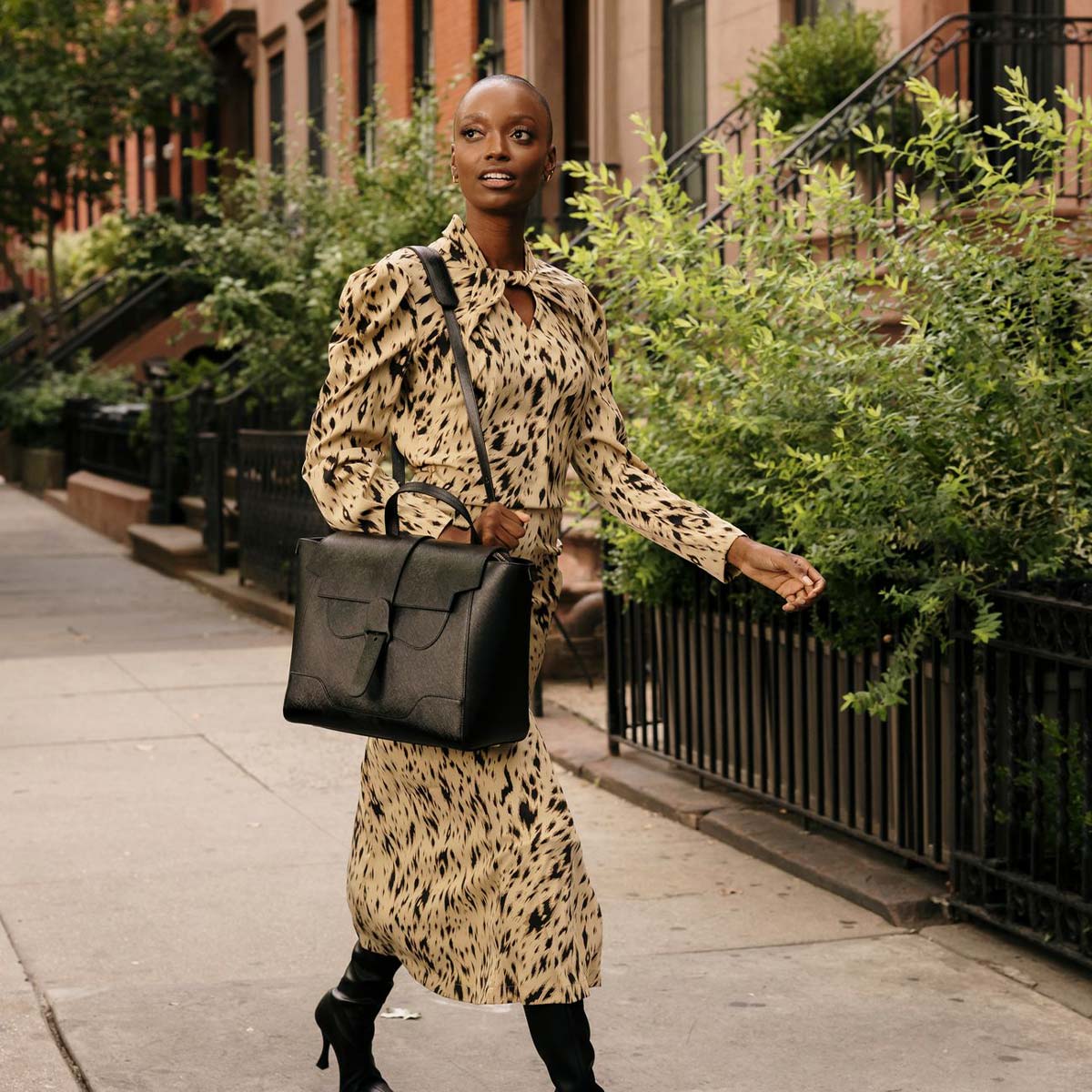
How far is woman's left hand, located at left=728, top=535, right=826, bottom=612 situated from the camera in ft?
11.6

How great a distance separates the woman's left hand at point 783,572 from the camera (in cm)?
354

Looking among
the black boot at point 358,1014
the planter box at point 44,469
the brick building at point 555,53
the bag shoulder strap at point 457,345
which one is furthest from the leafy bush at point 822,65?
the planter box at point 44,469

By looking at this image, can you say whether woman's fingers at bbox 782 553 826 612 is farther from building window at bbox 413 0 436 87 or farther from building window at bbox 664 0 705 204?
building window at bbox 413 0 436 87

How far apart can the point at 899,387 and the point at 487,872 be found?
7.43ft

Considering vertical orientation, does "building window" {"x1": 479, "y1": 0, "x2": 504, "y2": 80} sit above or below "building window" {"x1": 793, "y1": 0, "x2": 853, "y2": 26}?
above

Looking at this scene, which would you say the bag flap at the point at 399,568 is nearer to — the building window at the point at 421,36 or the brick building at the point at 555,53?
the brick building at the point at 555,53

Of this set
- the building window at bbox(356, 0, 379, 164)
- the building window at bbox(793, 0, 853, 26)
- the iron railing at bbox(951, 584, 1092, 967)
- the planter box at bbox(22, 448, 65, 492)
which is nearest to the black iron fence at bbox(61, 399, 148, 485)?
the planter box at bbox(22, 448, 65, 492)

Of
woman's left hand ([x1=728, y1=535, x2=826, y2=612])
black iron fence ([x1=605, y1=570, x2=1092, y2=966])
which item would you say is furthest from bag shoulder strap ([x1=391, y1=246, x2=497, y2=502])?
black iron fence ([x1=605, y1=570, x2=1092, y2=966])

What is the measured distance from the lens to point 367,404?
12.0 feet

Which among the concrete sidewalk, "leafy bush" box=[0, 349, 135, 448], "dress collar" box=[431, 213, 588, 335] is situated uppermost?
"leafy bush" box=[0, 349, 135, 448]

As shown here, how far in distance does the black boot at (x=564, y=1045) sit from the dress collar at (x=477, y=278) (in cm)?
133

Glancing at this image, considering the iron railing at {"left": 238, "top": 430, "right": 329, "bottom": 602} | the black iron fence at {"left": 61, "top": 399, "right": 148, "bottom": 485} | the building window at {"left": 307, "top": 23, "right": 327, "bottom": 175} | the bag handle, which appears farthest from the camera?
the building window at {"left": 307, "top": 23, "right": 327, "bottom": 175}

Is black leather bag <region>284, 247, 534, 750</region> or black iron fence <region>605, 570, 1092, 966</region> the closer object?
black leather bag <region>284, 247, 534, 750</region>

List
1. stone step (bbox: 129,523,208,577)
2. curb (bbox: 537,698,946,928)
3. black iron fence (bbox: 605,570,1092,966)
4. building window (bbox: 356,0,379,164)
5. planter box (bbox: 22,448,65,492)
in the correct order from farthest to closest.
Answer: planter box (bbox: 22,448,65,492) < building window (bbox: 356,0,379,164) < stone step (bbox: 129,523,208,577) < curb (bbox: 537,698,946,928) < black iron fence (bbox: 605,570,1092,966)
